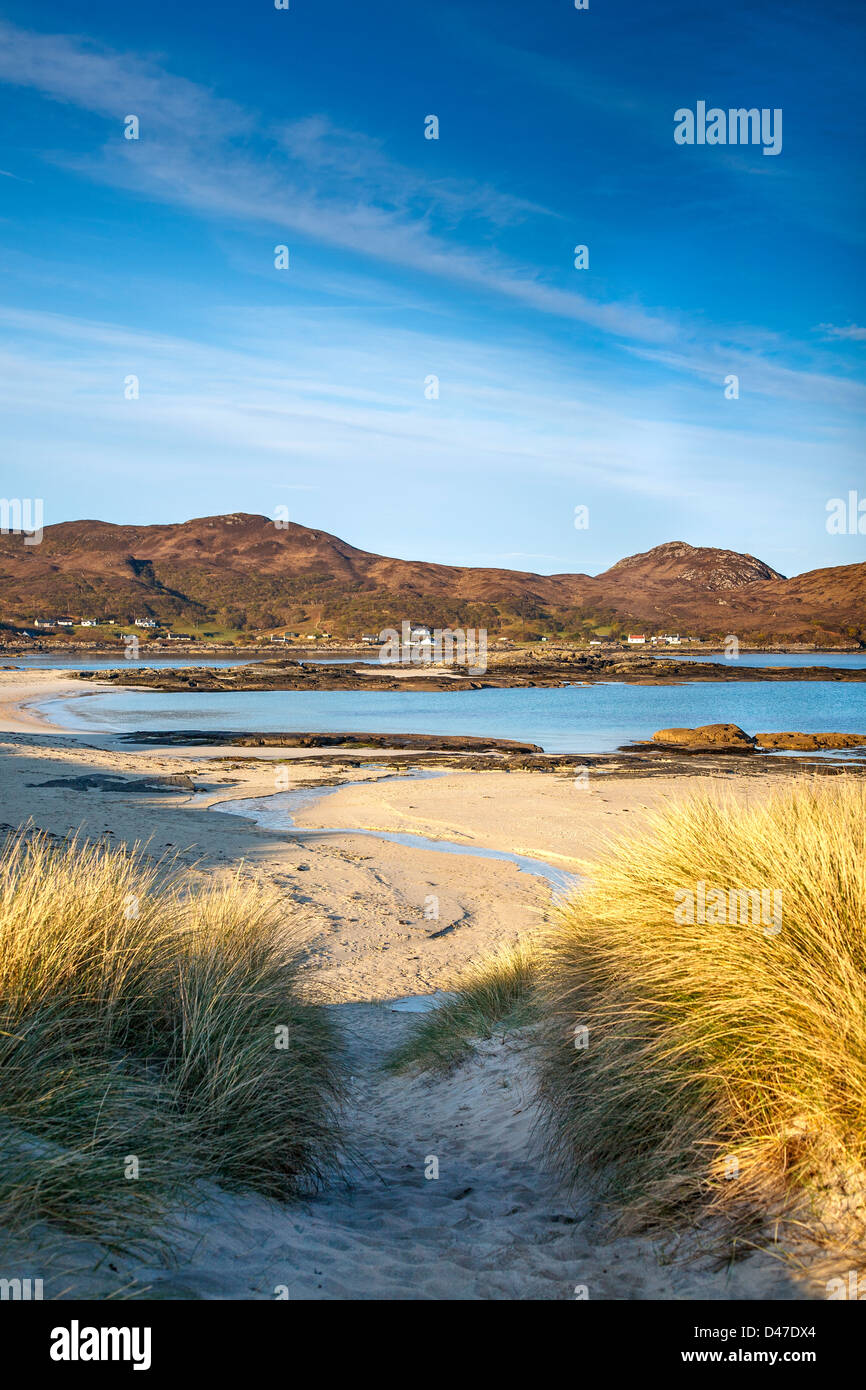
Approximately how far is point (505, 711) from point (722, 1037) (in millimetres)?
50189

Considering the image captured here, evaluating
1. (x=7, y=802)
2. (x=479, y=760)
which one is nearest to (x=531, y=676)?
(x=479, y=760)

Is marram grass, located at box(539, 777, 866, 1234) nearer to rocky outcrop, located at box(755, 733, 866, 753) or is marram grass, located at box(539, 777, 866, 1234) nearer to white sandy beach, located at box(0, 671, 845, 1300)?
white sandy beach, located at box(0, 671, 845, 1300)

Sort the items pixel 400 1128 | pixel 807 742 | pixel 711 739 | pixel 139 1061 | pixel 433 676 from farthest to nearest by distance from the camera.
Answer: pixel 433 676
pixel 711 739
pixel 807 742
pixel 400 1128
pixel 139 1061

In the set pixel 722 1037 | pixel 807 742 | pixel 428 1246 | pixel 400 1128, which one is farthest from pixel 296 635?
pixel 722 1037

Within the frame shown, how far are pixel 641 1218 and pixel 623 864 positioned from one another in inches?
116

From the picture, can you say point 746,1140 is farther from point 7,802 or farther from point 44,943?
point 7,802

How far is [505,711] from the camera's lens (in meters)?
54.1

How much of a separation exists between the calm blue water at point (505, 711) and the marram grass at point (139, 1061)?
30.5 m

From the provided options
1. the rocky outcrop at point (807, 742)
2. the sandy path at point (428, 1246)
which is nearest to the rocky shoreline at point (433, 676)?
the rocky outcrop at point (807, 742)

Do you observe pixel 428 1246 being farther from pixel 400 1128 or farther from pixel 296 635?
pixel 296 635

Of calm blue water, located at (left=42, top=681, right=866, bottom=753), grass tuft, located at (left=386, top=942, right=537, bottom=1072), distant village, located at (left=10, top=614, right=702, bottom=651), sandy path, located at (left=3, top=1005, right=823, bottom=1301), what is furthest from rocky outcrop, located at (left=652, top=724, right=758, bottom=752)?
distant village, located at (left=10, top=614, right=702, bottom=651)

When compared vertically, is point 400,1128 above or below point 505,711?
below

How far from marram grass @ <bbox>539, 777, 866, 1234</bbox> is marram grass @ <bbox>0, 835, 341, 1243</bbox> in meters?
1.56

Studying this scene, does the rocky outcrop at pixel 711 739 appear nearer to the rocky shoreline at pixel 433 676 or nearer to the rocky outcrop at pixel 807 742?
the rocky outcrop at pixel 807 742
